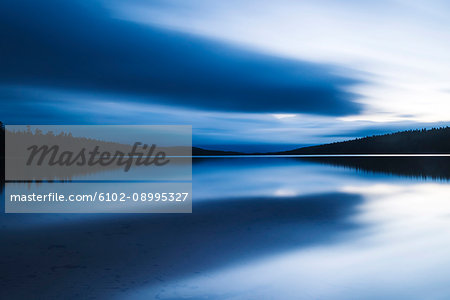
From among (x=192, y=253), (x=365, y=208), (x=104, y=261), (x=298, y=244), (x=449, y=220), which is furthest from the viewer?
(x=365, y=208)

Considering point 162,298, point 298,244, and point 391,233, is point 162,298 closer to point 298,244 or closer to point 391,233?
point 298,244

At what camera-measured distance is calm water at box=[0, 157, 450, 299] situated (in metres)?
4.45

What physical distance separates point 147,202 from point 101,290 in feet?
28.3

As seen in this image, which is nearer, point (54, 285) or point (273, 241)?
point (54, 285)

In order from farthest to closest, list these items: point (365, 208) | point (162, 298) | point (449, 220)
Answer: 1. point (365, 208)
2. point (449, 220)
3. point (162, 298)

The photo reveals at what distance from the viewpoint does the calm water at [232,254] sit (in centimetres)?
445

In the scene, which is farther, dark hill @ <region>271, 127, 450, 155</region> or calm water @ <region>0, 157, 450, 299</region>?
dark hill @ <region>271, 127, 450, 155</region>

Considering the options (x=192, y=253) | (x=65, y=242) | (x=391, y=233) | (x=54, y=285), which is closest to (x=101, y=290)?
(x=54, y=285)

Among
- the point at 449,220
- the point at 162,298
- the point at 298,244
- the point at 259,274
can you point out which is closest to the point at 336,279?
the point at 259,274

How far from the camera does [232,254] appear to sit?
6.00m

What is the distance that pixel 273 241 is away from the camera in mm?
6926

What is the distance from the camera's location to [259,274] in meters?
4.98

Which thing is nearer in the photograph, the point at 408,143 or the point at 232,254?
the point at 232,254

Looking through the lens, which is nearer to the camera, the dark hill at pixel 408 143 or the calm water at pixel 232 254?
the calm water at pixel 232 254
